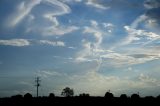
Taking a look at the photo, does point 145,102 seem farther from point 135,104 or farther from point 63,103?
point 63,103

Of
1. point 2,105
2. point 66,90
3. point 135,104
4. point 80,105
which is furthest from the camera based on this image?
point 66,90

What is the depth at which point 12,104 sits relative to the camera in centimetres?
7875

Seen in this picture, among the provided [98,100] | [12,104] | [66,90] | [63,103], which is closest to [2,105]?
[12,104]

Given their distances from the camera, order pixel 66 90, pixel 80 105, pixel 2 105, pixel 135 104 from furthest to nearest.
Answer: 1. pixel 66 90
2. pixel 2 105
3. pixel 135 104
4. pixel 80 105

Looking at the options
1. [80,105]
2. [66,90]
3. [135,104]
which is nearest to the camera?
[80,105]

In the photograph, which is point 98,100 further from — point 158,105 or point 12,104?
point 12,104

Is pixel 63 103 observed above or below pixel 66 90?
below

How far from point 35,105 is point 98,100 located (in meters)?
14.3

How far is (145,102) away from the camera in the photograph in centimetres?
7819

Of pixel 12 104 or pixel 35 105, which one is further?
pixel 12 104

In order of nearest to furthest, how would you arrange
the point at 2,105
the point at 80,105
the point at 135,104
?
the point at 80,105, the point at 135,104, the point at 2,105

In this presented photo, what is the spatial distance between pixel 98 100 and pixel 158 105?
1449cm

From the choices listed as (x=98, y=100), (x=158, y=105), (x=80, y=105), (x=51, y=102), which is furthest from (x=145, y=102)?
(x=51, y=102)

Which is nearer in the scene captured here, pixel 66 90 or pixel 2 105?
pixel 2 105
